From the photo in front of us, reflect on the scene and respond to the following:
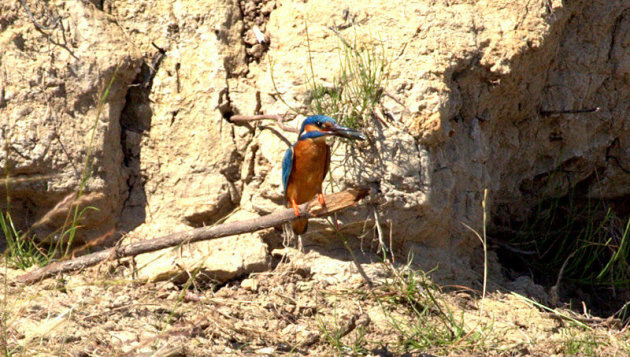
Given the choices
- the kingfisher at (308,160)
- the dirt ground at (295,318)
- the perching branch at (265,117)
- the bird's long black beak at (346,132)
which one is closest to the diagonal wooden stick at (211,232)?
the dirt ground at (295,318)

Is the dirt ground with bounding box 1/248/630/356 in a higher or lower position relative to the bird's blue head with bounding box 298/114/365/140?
lower

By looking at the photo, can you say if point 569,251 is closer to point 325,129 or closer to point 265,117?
point 325,129

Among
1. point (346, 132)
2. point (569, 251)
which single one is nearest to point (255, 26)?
point (346, 132)

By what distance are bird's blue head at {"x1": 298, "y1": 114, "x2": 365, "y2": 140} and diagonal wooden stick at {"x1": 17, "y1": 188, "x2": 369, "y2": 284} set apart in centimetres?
49

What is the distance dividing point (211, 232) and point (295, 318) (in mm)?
682

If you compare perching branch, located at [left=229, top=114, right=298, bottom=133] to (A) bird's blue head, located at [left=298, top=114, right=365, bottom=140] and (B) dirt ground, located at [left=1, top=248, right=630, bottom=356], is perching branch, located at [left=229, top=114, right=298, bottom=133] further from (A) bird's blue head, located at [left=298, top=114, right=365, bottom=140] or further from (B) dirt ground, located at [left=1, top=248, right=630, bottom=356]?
(B) dirt ground, located at [left=1, top=248, right=630, bottom=356]

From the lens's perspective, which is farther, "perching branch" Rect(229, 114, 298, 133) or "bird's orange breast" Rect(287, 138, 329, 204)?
"perching branch" Rect(229, 114, 298, 133)

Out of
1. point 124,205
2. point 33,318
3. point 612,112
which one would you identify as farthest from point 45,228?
point 612,112

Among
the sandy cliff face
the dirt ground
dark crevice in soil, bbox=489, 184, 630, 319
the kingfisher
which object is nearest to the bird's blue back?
the kingfisher

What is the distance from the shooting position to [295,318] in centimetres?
396

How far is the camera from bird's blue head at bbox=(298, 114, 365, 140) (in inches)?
156

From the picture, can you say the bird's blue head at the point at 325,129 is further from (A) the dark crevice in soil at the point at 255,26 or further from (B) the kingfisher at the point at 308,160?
(A) the dark crevice in soil at the point at 255,26

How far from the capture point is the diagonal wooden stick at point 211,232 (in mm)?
3490

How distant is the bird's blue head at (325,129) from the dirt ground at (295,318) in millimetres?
722
